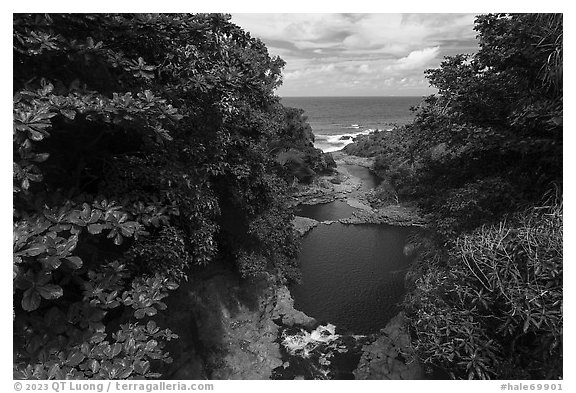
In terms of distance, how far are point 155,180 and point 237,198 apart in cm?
585

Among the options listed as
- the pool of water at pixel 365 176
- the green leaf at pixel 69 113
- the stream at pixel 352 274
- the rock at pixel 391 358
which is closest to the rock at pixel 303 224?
the stream at pixel 352 274

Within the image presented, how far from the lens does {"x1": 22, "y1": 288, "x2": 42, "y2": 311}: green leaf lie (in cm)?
361

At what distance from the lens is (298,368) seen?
41.3 feet

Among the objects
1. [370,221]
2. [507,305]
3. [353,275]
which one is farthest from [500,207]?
[370,221]

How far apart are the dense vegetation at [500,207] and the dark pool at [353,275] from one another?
24.9 feet

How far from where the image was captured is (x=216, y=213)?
8.66 meters

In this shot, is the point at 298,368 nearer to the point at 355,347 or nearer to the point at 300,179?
the point at 355,347

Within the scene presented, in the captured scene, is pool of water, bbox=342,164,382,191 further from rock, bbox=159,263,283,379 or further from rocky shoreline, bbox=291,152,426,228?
rock, bbox=159,263,283,379

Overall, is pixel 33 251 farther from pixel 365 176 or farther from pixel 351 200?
pixel 365 176

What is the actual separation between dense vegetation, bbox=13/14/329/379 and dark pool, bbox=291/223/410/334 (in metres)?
10.7

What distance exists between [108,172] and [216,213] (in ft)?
10.7

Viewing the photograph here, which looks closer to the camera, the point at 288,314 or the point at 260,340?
the point at 260,340

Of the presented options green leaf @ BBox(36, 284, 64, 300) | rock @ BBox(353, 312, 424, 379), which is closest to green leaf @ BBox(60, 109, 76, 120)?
green leaf @ BBox(36, 284, 64, 300)
